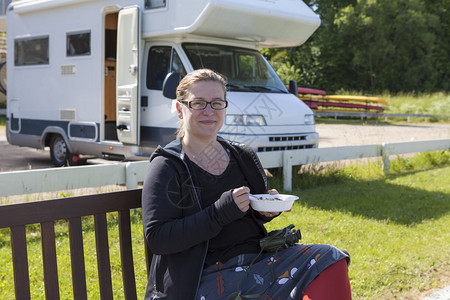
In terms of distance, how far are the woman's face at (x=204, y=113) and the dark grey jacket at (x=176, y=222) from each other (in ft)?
0.56

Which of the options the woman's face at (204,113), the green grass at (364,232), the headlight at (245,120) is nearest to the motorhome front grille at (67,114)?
the headlight at (245,120)

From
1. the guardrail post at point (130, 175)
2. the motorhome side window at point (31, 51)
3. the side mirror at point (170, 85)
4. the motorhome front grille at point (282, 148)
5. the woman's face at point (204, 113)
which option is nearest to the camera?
the woman's face at point (204, 113)

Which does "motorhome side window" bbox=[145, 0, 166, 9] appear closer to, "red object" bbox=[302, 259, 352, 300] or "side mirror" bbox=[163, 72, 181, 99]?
"side mirror" bbox=[163, 72, 181, 99]

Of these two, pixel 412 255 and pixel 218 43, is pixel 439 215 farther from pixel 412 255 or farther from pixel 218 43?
pixel 218 43

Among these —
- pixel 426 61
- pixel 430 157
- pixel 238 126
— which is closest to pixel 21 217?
pixel 238 126

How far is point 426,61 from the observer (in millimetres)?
44094

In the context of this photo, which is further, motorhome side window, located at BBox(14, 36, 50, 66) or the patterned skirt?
motorhome side window, located at BBox(14, 36, 50, 66)

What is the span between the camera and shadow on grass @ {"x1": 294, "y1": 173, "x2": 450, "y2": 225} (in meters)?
6.52

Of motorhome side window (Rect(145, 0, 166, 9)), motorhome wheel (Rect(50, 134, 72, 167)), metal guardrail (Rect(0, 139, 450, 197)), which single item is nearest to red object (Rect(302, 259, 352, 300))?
metal guardrail (Rect(0, 139, 450, 197))

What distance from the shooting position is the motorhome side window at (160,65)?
8.28 m

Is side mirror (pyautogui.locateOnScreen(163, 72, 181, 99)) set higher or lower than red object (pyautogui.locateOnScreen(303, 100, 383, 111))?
higher

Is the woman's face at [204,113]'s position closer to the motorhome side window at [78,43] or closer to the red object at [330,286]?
the red object at [330,286]

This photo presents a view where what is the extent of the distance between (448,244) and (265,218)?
129 inches

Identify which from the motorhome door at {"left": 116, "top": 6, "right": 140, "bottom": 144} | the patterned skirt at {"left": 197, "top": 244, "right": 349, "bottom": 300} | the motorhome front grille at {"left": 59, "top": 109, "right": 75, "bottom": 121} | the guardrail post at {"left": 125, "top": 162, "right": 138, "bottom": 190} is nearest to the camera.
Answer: the patterned skirt at {"left": 197, "top": 244, "right": 349, "bottom": 300}
